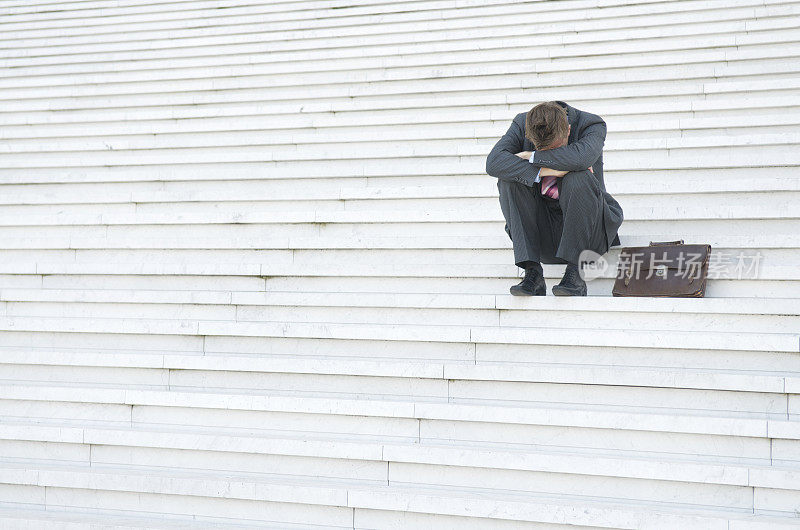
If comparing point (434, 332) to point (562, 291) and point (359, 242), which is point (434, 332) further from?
point (359, 242)

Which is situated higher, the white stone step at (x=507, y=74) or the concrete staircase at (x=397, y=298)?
the white stone step at (x=507, y=74)

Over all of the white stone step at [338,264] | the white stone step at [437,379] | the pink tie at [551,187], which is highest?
the pink tie at [551,187]

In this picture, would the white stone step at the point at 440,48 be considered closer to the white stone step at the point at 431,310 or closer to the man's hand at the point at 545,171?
the man's hand at the point at 545,171

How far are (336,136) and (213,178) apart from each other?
0.77m

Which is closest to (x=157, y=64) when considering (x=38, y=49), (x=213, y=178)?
(x=38, y=49)

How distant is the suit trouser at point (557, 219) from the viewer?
3293 millimetres

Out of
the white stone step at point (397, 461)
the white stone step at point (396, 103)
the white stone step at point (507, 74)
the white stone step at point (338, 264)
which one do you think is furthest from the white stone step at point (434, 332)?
the white stone step at point (507, 74)

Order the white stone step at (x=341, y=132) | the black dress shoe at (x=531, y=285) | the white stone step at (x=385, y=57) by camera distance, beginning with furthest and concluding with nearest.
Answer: the white stone step at (x=385, y=57)
the white stone step at (x=341, y=132)
the black dress shoe at (x=531, y=285)

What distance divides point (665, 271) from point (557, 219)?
0.49m

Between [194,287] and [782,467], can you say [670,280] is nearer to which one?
[782,467]

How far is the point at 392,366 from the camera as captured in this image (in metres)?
3.33

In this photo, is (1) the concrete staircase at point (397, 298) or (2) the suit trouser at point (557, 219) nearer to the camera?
(1) the concrete staircase at point (397, 298)

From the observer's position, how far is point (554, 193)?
11.1 ft

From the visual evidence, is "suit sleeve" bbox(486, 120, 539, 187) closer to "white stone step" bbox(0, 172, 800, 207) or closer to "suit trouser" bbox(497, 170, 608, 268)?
"suit trouser" bbox(497, 170, 608, 268)
